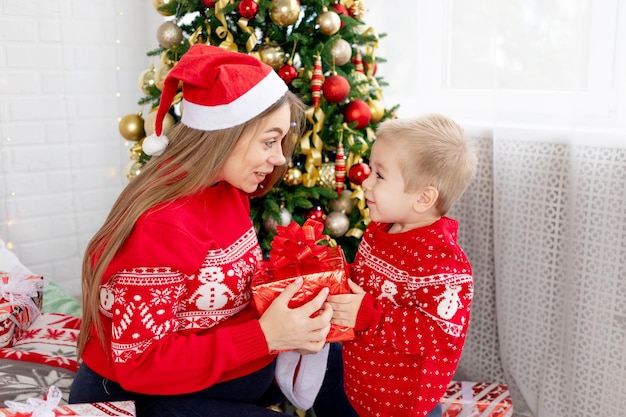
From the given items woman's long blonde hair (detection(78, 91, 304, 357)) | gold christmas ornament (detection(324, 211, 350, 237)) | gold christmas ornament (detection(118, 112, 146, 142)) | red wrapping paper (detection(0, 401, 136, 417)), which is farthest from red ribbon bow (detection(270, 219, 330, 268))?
gold christmas ornament (detection(118, 112, 146, 142))

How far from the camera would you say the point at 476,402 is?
184cm

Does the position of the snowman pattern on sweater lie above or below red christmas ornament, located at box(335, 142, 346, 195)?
below

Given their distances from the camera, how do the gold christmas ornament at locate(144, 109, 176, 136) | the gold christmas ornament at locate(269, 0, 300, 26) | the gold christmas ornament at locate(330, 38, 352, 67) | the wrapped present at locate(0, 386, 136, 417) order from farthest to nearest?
the gold christmas ornament at locate(144, 109, 176, 136)
the gold christmas ornament at locate(330, 38, 352, 67)
the gold christmas ornament at locate(269, 0, 300, 26)
the wrapped present at locate(0, 386, 136, 417)

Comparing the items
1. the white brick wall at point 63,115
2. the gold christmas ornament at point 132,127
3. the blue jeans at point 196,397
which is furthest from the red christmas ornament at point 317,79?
the white brick wall at point 63,115

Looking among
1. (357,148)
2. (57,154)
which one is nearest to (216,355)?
(357,148)

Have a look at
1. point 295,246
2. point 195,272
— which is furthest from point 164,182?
point 295,246

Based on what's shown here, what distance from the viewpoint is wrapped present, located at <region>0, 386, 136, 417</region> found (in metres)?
1.18

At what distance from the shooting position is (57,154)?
9.68ft

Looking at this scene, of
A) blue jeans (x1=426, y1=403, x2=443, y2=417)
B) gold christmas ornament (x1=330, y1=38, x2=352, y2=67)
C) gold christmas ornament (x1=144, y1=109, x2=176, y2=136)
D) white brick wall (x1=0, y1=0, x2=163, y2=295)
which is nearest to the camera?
blue jeans (x1=426, y1=403, x2=443, y2=417)

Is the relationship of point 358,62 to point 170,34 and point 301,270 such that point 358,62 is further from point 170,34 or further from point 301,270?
point 301,270

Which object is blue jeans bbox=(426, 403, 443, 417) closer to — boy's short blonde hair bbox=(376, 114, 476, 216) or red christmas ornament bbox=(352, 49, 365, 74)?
boy's short blonde hair bbox=(376, 114, 476, 216)

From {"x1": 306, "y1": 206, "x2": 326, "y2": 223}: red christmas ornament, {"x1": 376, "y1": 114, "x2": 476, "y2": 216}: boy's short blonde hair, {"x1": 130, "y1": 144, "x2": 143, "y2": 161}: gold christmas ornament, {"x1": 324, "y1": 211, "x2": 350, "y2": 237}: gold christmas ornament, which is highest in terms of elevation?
{"x1": 376, "y1": 114, "x2": 476, "y2": 216}: boy's short blonde hair

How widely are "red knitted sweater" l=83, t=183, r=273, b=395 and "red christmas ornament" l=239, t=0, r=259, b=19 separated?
2.06ft

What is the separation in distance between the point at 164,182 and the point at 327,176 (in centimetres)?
68
